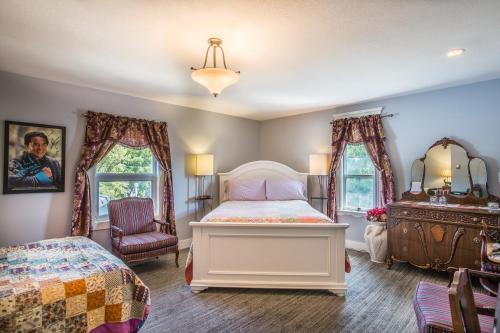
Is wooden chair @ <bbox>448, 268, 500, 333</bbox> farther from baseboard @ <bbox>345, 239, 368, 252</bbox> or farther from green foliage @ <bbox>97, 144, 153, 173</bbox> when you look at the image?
green foliage @ <bbox>97, 144, 153, 173</bbox>

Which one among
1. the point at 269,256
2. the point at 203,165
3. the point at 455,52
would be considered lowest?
the point at 269,256

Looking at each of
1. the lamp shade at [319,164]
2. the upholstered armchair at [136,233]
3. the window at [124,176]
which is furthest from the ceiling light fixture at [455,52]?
the window at [124,176]

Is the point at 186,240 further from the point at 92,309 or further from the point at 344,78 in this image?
the point at 344,78

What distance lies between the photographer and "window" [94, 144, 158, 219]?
153 inches

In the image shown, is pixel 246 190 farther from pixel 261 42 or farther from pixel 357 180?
pixel 261 42

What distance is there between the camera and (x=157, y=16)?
2.00 metres

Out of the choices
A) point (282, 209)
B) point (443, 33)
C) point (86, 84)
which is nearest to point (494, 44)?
point (443, 33)

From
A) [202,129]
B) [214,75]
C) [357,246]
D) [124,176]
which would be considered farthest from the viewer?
[202,129]

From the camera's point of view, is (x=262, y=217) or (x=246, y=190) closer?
(x=262, y=217)

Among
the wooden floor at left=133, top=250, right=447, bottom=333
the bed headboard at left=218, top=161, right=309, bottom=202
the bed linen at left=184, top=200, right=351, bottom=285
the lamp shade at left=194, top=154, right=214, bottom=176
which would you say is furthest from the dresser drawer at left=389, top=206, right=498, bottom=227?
the lamp shade at left=194, top=154, right=214, bottom=176

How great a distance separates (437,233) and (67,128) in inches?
189

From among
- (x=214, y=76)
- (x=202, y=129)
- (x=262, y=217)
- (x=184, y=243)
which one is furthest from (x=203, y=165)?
(x=214, y=76)

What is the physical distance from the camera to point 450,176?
365 centimetres

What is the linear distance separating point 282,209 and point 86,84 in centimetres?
306
